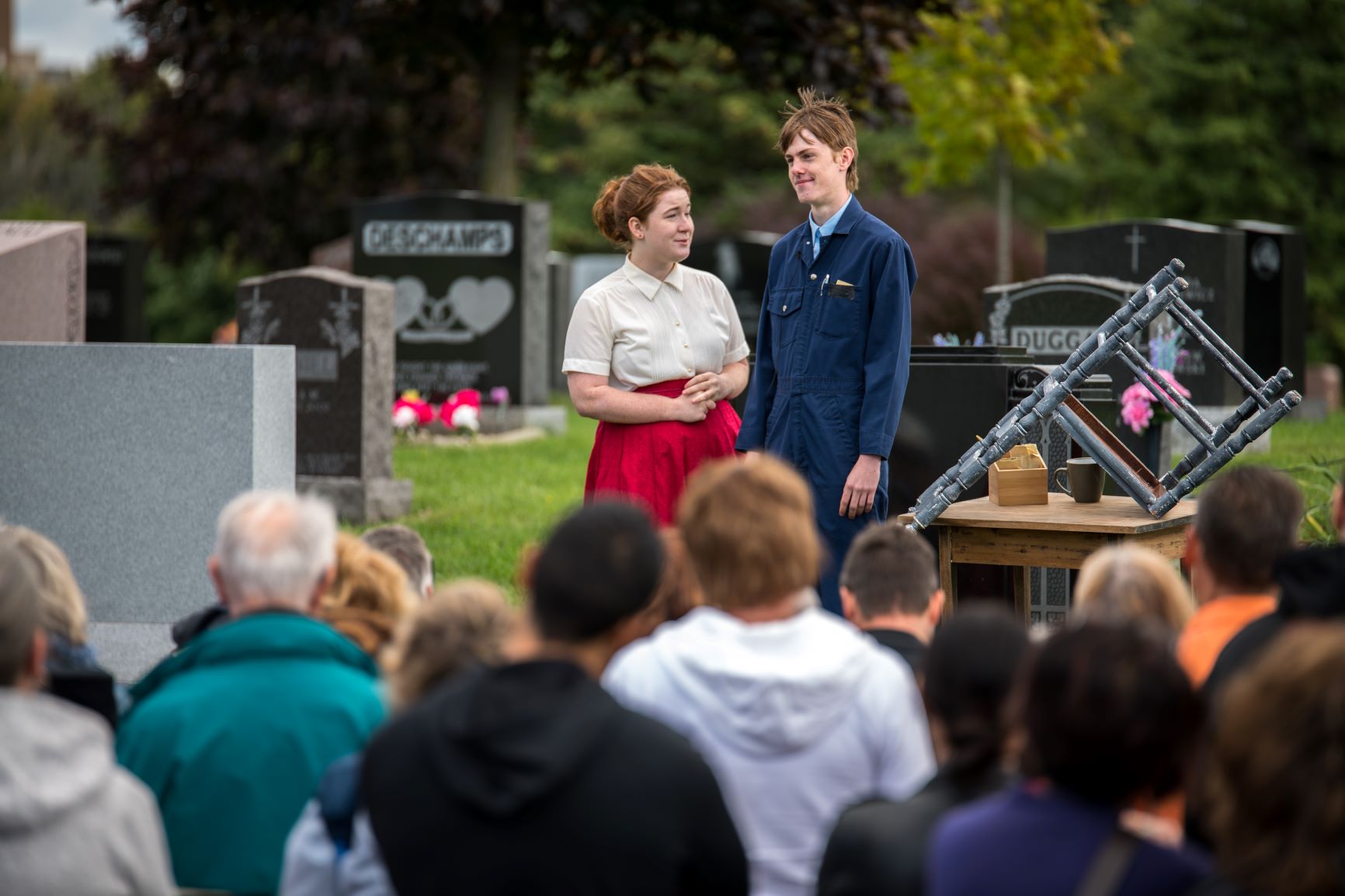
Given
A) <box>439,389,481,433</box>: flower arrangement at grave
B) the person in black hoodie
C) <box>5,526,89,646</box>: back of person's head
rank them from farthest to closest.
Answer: <box>439,389,481,433</box>: flower arrangement at grave
<box>5,526,89,646</box>: back of person's head
the person in black hoodie

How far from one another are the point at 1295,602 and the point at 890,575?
33.5 inches

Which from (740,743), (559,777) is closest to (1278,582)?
(740,743)

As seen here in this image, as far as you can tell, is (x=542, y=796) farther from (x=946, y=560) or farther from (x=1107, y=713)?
(x=946, y=560)

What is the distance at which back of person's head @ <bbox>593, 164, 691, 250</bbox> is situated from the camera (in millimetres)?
5383

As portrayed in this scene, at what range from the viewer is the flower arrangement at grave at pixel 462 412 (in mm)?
13203

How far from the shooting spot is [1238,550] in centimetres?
352

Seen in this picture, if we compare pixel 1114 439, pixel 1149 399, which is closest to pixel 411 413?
pixel 1149 399

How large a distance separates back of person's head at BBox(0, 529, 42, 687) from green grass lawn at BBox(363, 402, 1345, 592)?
485 cm

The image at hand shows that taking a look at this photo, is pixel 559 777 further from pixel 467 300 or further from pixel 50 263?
pixel 467 300

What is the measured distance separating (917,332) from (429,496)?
11754 mm

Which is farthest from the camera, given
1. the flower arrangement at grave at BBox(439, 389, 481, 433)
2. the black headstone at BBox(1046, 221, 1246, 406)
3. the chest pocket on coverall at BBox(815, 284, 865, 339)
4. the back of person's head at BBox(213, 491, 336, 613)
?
the black headstone at BBox(1046, 221, 1246, 406)

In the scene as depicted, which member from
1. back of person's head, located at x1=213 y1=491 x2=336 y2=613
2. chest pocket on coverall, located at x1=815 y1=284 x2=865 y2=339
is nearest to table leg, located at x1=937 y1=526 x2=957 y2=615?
chest pocket on coverall, located at x1=815 y1=284 x2=865 y2=339

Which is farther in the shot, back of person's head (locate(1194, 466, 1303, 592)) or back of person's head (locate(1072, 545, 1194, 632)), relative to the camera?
back of person's head (locate(1194, 466, 1303, 592))

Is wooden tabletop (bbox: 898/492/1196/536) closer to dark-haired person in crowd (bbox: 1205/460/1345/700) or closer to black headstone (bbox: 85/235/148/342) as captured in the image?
dark-haired person in crowd (bbox: 1205/460/1345/700)
